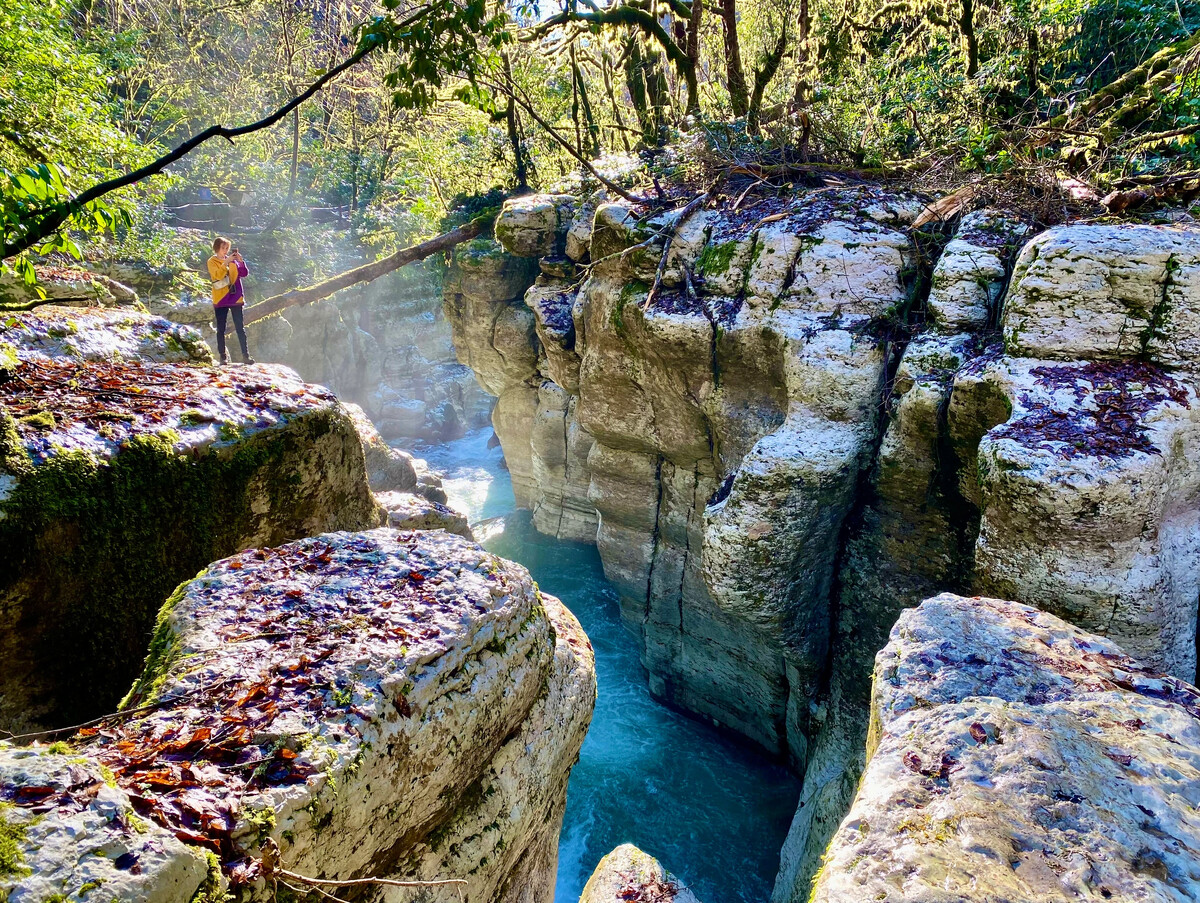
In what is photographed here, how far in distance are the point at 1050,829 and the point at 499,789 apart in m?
2.40

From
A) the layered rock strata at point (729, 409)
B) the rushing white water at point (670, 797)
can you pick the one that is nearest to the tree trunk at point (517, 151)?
the layered rock strata at point (729, 409)

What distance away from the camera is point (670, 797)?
333 inches

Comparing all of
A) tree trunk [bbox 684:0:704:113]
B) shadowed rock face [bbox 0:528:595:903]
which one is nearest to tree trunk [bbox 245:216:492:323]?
tree trunk [bbox 684:0:704:113]

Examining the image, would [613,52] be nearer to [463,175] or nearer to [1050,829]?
[463,175]

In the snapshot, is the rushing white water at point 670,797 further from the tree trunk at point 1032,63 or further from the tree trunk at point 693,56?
the tree trunk at point 693,56

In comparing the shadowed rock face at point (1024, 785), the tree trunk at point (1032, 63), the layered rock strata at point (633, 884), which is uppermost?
the tree trunk at point (1032, 63)

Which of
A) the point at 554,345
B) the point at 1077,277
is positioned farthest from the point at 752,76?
the point at 1077,277

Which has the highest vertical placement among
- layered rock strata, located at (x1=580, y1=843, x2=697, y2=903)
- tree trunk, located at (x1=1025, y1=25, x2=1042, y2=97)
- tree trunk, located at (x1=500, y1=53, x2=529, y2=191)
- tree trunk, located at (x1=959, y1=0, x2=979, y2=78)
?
tree trunk, located at (x1=500, y1=53, x2=529, y2=191)

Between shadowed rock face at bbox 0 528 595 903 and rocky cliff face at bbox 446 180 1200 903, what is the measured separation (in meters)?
3.24

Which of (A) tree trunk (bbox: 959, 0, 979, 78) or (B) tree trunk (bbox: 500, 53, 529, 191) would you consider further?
(B) tree trunk (bbox: 500, 53, 529, 191)

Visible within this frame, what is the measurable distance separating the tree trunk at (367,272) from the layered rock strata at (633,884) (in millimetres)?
11727

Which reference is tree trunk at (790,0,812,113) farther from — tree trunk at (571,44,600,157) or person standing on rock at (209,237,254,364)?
person standing on rock at (209,237,254,364)

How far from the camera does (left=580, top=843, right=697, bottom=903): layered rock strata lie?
13.3 ft

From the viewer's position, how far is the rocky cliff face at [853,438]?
180 inches
